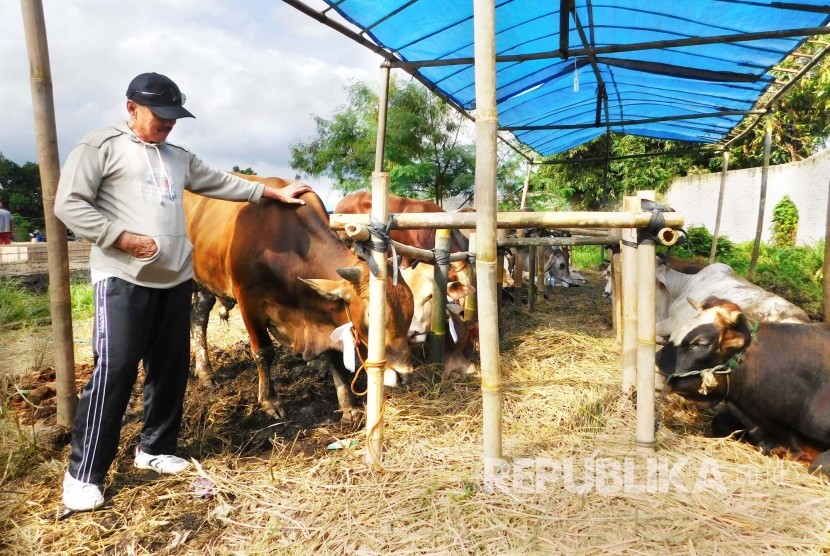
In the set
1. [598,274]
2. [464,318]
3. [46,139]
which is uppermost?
[46,139]

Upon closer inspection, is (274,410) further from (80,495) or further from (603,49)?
(603,49)

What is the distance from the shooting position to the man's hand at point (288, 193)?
347 centimetres

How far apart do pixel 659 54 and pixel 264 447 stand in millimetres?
5845

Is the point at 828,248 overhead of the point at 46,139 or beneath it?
beneath

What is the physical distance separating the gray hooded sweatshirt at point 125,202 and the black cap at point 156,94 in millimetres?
174

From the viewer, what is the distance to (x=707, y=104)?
7.38 meters

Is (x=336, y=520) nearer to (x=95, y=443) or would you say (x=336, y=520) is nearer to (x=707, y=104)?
(x=95, y=443)

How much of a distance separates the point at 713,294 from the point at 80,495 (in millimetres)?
5195

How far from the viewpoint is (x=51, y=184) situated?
9.84 ft

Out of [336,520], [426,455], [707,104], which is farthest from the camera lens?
[707,104]

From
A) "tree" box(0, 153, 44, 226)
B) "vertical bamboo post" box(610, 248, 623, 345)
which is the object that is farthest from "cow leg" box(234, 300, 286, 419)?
"tree" box(0, 153, 44, 226)

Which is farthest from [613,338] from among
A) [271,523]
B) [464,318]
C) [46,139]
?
[46,139]

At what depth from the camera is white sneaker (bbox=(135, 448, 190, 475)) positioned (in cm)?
284

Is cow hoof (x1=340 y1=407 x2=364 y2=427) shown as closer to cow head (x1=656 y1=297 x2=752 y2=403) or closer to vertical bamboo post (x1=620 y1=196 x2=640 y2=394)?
vertical bamboo post (x1=620 y1=196 x2=640 y2=394)
